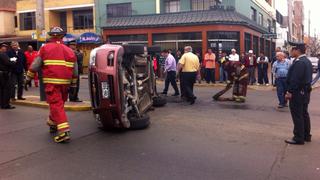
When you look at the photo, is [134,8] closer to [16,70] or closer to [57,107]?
[16,70]

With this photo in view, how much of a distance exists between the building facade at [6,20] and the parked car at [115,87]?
35.8 metres

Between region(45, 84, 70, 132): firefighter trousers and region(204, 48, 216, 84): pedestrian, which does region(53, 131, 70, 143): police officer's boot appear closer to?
region(45, 84, 70, 132): firefighter trousers

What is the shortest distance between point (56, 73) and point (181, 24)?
20265 millimetres

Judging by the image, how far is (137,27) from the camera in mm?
29031

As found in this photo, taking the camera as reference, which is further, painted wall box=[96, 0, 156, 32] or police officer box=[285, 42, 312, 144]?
painted wall box=[96, 0, 156, 32]

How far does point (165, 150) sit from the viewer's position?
7.11 meters

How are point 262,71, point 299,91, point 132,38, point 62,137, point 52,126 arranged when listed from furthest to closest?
point 132,38 → point 262,71 → point 52,126 → point 299,91 → point 62,137

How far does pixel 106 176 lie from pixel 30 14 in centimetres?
3628

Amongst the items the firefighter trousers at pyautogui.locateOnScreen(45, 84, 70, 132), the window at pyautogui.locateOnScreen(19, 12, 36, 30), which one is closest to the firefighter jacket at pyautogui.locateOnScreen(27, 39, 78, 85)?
the firefighter trousers at pyautogui.locateOnScreen(45, 84, 70, 132)

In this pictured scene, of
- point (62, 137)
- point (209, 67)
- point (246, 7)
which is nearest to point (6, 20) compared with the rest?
point (246, 7)

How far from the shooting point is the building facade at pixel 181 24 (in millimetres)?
26656

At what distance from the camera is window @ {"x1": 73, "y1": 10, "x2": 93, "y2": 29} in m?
36.3

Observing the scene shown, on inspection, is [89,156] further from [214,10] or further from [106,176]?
[214,10]

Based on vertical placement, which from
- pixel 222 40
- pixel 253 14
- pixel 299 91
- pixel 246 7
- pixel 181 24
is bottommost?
pixel 299 91
